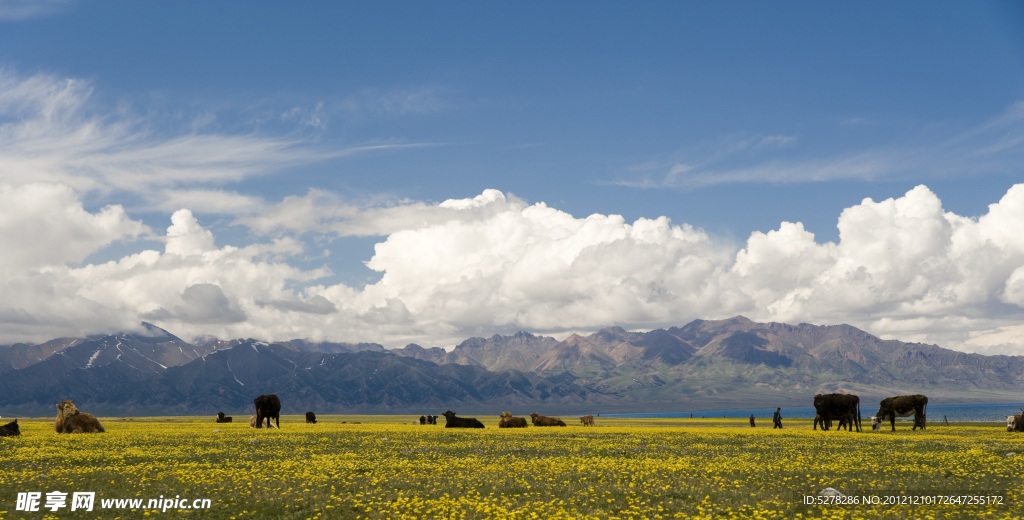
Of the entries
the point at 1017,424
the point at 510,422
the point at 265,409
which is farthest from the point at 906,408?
the point at 265,409

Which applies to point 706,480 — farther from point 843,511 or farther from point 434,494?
point 434,494

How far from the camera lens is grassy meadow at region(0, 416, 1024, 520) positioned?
19.0 meters

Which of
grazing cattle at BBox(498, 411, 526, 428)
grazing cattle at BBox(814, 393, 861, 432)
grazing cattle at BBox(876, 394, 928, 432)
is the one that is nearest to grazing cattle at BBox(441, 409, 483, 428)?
grazing cattle at BBox(498, 411, 526, 428)

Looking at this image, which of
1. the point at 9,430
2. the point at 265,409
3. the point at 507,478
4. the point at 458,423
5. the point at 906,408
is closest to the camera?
the point at 507,478

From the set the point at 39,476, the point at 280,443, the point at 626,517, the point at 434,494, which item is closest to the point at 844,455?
the point at 626,517

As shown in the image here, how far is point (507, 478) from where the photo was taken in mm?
24719

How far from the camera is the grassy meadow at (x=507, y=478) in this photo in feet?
62.4

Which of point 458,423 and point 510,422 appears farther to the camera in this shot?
point 510,422

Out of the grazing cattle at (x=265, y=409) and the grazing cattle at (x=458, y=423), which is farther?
the grazing cattle at (x=458, y=423)

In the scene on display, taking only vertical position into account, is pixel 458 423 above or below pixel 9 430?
below

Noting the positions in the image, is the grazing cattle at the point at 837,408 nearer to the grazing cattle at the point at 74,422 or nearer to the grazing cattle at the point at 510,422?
the grazing cattle at the point at 510,422

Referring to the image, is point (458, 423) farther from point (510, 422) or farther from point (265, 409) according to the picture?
point (265, 409)

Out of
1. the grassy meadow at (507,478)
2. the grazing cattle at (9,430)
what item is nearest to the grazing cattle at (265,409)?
the grazing cattle at (9,430)

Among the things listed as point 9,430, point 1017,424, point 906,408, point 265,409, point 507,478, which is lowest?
point 1017,424
